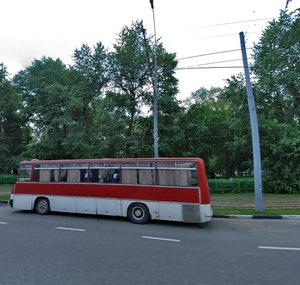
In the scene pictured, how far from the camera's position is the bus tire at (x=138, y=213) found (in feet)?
40.1

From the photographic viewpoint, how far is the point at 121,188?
12844 millimetres

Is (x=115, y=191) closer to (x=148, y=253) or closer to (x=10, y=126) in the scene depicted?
(x=148, y=253)

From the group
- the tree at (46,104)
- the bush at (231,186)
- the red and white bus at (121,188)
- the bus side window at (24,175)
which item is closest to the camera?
the red and white bus at (121,188)

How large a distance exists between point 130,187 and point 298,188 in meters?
15.5

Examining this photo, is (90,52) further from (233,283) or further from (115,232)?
(233,283)

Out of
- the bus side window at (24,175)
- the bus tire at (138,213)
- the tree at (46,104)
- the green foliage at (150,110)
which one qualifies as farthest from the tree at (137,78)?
the bus tire at (138,213)

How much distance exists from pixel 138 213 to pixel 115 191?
1.35m

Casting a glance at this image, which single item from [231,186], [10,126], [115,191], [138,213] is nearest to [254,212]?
[138,213]

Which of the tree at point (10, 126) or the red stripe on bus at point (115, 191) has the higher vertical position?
the tree at point (10, 126)

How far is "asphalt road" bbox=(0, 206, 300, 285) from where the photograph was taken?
557 centimetres

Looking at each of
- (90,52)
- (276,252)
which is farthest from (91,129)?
(276,252)

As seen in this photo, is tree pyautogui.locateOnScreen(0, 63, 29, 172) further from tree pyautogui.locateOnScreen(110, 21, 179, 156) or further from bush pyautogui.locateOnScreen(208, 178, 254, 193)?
bush pyautogui.locateOnScreen(208, 178, 254, 193)

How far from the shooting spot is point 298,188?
898 inches

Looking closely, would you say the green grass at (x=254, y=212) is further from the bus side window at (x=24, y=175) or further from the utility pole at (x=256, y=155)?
the bus side window at (x=24, y=175)
